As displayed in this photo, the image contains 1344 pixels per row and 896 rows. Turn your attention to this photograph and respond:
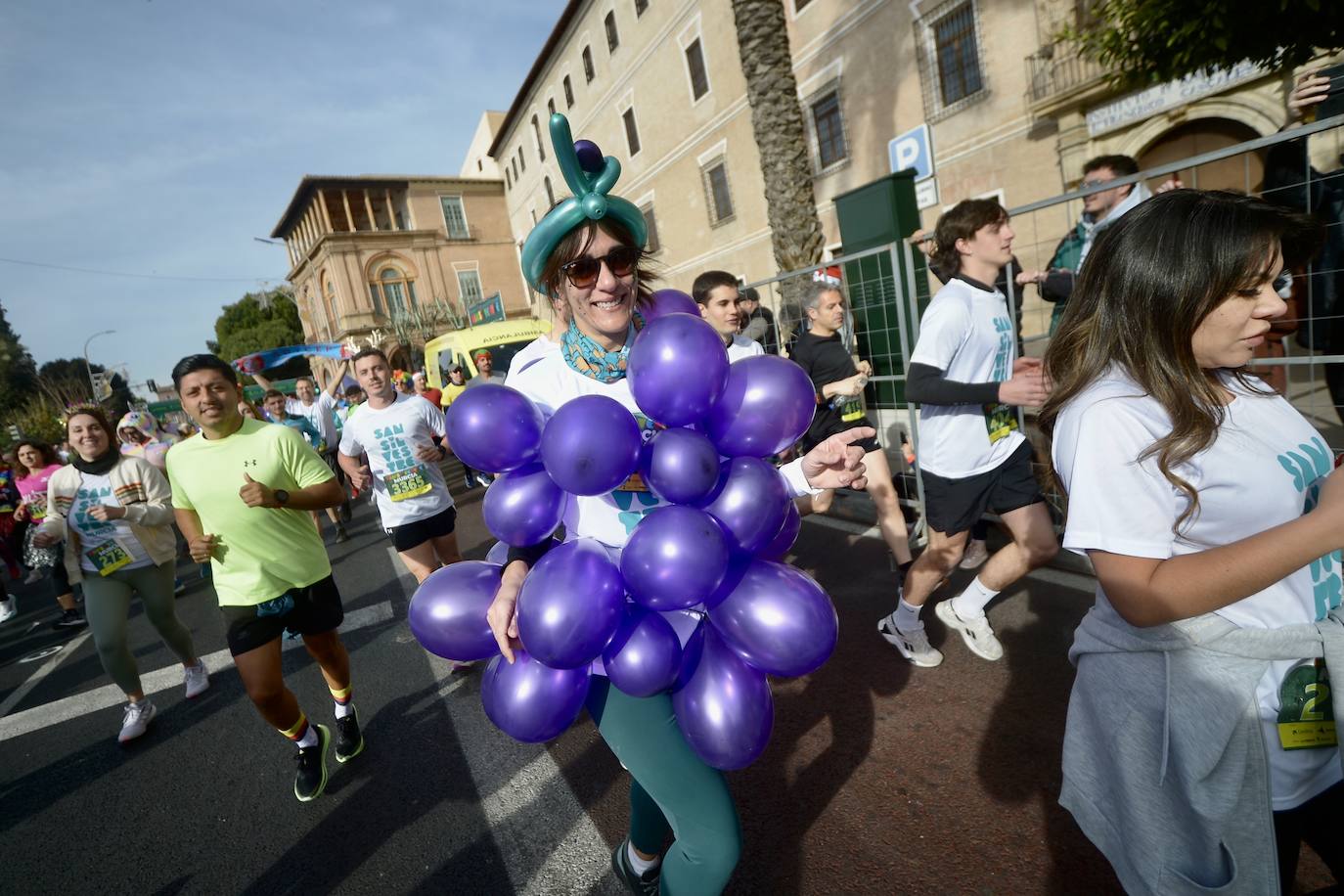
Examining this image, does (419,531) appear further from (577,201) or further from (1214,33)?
(1214,33)

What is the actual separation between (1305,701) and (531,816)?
7.99ft

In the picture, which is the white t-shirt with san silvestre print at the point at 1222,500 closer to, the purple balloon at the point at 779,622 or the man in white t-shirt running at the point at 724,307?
the purple balloon at the point at 779,622

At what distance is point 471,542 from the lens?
6926 millimetres

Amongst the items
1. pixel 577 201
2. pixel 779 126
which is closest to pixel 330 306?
pixel 779 126

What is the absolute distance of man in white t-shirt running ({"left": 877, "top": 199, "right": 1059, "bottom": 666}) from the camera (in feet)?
9.05

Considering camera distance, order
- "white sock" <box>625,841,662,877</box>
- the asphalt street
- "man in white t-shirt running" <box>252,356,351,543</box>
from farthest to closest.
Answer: "man in white t-shirt running" <box>252,356,351,543</box>, the asphalt street, "white sock" <box>625,841,662,877</box>

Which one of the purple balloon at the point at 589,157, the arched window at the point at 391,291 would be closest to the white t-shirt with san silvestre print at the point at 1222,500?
the purple balloon at the point at 589,157

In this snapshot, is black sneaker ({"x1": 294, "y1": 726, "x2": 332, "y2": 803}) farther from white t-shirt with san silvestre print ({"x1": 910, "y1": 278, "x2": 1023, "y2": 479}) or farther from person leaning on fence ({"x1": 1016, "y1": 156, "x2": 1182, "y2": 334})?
person leaning on fence ({"x1": 1016, "y1": 156, "x2": 1182, "y2": 334})

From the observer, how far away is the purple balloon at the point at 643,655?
1.43 metres

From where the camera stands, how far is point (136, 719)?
3.78m

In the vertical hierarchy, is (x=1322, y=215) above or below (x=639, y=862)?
above

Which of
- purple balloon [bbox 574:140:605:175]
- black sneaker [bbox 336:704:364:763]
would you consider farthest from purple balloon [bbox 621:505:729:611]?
black sneaker [bbox 336:704:364:763]

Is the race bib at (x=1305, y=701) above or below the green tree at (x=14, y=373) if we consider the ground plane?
below

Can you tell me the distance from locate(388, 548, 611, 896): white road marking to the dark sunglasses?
6.48 ft
